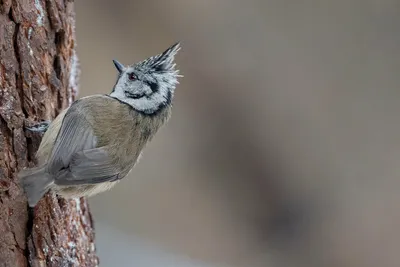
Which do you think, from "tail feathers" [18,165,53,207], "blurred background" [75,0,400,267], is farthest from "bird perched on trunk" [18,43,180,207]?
"blurred background" [75,0,400,267]

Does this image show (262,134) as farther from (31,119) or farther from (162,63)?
(31,119)

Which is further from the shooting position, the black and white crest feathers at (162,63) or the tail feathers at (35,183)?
the black and white crest feathers at (162,63)

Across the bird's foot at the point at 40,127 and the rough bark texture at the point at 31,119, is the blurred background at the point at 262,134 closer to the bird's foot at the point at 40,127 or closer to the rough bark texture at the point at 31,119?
the rough bark texture at the point at 31,119

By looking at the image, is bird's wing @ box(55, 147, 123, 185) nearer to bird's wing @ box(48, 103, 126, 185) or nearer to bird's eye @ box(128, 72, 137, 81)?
bird's wing @ box(48, 103, 126, 185)

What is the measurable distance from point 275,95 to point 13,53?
3734mm

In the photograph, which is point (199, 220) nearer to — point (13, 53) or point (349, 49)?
point (349, 49)

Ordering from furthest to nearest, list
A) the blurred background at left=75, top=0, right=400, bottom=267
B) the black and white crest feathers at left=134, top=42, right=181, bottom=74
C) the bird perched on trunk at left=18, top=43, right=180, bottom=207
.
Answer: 1. the blurred background at left=75, top=0, right=400, bottom=267
2. the black and white crest feathers at left=134, top=42, right=181, bottom=74
3. the bird perched on trunk at left=18, top=43, right=180, bottom=207

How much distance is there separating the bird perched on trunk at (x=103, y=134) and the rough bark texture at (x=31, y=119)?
0.07 metres

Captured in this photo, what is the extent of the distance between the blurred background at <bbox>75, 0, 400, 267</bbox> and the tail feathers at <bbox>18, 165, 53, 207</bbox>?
11.1 feet

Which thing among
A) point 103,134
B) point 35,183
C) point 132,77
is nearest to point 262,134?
point 132,77

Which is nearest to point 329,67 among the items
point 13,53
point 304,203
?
point 304,203

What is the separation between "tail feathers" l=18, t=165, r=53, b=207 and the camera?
2.04 meters

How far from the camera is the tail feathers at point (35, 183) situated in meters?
2.04

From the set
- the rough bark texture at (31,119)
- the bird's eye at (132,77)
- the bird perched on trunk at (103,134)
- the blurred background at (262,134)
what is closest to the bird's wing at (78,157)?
the bird perched on trunk at (103,134)
